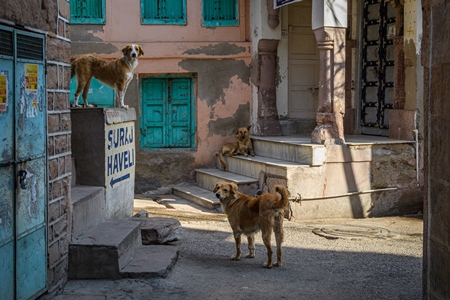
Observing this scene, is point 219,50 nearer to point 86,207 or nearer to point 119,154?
point 119,154

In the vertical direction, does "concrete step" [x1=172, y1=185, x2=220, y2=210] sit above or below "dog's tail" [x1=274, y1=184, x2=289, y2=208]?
below

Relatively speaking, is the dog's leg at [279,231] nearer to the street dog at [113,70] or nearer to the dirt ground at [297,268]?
the dirt ground at [297,268]

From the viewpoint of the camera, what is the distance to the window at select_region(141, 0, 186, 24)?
46.1 feet

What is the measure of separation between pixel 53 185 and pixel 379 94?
31.0 ft

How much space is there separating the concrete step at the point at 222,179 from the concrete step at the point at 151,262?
4.71 m

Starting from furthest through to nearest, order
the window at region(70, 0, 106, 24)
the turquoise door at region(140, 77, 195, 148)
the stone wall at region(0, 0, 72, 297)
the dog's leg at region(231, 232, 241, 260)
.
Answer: the turquoise door at region(140, 77, 195, 148) < the window at region(70, 0, 106, 24) < the dog's leg at region(231, 232, 241, 260) < the stone wall at region(0, 0, 72, 297)

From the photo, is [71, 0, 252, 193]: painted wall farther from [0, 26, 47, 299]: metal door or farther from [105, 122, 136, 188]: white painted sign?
[0, 26, 47, 299]: metal door

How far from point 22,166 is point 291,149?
7670 millimetres

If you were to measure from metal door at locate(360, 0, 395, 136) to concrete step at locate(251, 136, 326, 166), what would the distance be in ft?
5.35

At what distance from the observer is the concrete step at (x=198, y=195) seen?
39.5ft

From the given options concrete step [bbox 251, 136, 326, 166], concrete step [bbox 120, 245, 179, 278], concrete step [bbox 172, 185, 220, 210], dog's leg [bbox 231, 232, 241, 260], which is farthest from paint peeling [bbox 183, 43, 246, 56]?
concrete step [bbox 120, 245, 179, 278]

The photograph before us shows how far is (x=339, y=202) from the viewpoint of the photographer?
39.4ft

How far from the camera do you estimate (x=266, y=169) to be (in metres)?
12.1

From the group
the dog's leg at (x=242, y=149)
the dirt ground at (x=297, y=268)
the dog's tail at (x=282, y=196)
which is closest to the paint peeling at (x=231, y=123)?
the dog's leg at (x=242, y=149)
